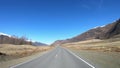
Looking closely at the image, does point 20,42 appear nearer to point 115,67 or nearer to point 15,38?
point 15,38

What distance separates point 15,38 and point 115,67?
192 metres

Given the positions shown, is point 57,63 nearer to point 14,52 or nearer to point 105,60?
point 105,60

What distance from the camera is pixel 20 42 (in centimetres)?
18362

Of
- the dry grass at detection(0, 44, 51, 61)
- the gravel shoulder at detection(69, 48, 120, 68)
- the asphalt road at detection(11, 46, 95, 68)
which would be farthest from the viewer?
the dry grass at detection(0, 44, 51, 61)

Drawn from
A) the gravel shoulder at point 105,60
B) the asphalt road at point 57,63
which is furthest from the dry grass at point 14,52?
the gravel shoulder at point 105,60

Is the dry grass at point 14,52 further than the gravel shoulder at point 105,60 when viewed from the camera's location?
Yes

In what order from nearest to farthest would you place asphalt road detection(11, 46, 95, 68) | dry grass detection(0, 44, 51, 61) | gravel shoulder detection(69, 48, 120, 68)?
gravel shoulder detection(69, 48, 120, 68) → asphalt road detection(11, 46, 95, 68) → dry grass detection(0, 44, 51, 61)

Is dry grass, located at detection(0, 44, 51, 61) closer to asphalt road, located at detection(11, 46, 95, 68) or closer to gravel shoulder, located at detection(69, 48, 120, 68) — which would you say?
asphalt road, located at detection(11, 46, 95, 68)

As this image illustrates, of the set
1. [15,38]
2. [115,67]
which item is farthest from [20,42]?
[115,67]

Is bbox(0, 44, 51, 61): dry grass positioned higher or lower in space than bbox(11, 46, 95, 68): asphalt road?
higher

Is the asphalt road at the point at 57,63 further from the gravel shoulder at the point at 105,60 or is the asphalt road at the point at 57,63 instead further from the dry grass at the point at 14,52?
the dry grass at the point at 14,52

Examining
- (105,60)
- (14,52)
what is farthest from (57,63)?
(14,52)

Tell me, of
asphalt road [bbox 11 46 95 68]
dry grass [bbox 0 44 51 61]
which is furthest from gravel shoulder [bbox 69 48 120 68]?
dry grass [bbox 0 44 51 61]

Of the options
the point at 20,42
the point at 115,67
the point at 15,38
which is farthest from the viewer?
the point at 15,38
